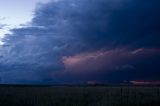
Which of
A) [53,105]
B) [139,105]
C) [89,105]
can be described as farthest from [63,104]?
[139,105]

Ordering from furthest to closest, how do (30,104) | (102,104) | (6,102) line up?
(6,102) → (30,104) → (102,104)

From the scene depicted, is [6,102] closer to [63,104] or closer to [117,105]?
[63,104]

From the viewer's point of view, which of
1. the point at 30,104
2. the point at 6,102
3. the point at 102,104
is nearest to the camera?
the point at 102,104

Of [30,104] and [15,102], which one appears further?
[15,102]

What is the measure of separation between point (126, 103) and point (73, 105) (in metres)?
4.50

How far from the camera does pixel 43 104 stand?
24.4 metres

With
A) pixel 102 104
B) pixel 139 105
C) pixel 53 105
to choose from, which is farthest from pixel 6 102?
pixel 139 105

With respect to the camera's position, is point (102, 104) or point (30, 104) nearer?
point (102, 104)

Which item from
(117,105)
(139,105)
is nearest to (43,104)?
(117,105)

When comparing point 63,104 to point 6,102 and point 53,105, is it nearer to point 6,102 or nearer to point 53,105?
point 53,105

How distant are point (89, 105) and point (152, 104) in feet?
18.5

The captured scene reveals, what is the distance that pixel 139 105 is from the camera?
24719 mm

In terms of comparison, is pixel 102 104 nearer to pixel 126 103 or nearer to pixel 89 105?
pixel 89 105

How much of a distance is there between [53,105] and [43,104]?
816 mm
